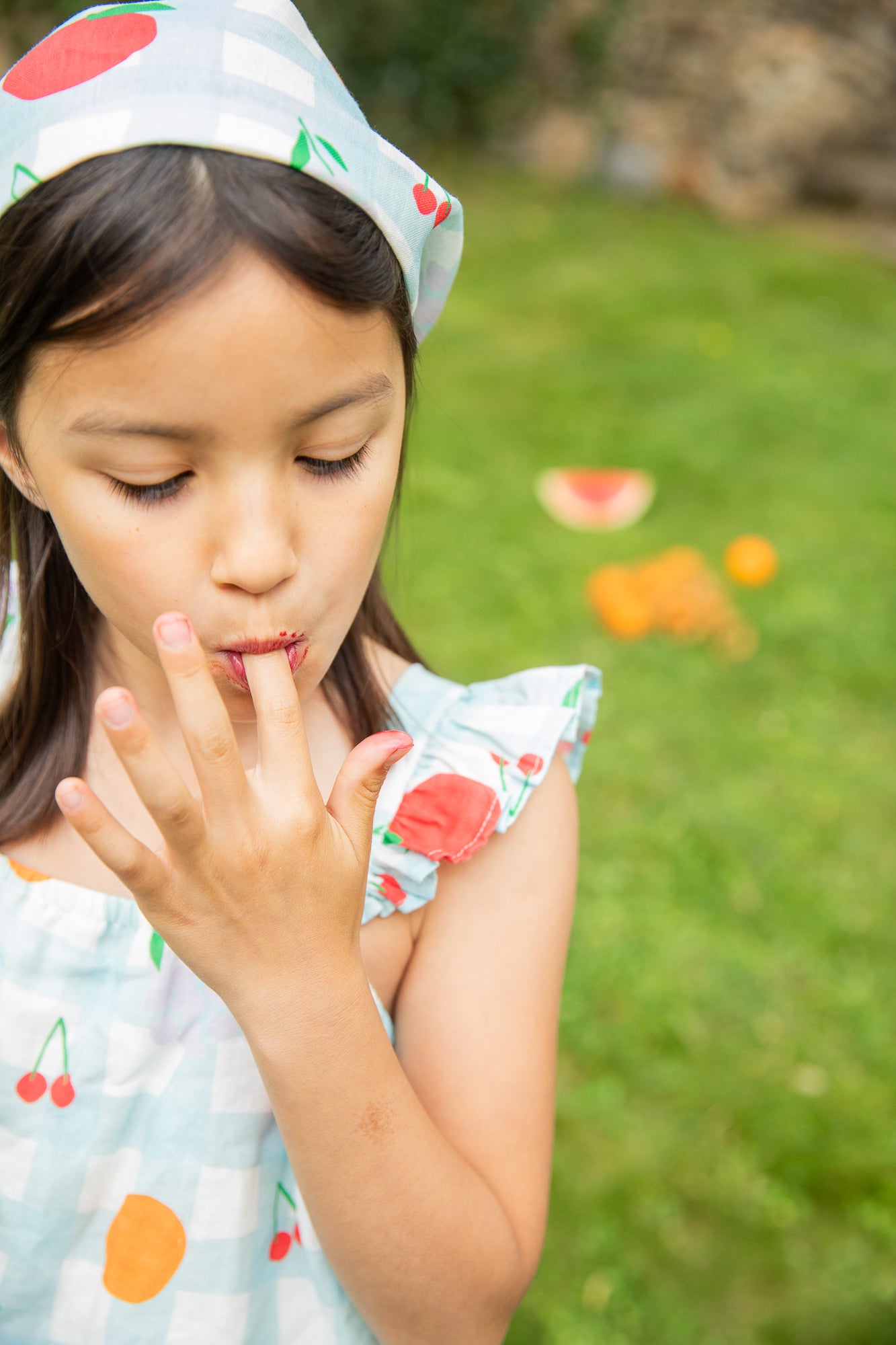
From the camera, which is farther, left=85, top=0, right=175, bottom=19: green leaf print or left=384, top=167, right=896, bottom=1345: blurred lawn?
left=384, top=167, right=896, bottom=1345: blurred lawn

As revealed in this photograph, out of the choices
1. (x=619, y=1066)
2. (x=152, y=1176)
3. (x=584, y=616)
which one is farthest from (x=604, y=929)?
(x=152, y=1176)

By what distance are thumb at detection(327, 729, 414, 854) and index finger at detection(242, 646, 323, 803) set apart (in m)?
0.04

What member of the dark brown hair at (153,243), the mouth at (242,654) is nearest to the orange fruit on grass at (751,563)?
the dark brown hair at (153,243)

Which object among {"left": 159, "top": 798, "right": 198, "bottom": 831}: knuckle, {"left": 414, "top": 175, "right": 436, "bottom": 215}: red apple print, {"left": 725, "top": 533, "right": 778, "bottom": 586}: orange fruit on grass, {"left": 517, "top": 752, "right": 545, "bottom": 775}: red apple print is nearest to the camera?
{"left": 159, "top": 798, "right": 198, "bottom": 831}: knuckle

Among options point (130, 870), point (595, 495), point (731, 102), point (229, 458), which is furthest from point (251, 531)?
point (731, 102)

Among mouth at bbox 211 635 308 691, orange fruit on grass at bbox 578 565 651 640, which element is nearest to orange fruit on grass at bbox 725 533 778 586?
orange fruit on grass at bbox 578 565 651 640

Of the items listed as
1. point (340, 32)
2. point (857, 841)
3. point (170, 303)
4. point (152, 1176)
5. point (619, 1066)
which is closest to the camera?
point (170, 303)

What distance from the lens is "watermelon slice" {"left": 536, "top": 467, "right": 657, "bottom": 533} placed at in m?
4.73

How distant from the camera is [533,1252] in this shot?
130cm

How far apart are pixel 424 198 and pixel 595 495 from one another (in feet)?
12.5

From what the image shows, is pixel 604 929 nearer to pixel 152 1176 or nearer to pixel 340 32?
pixel 152 1176

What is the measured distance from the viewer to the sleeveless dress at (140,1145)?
4.17 feet

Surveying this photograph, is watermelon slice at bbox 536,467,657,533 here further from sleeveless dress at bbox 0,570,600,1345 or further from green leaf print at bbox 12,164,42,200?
green leaf print at bbox 12,164,42,200

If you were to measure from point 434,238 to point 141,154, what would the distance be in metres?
0.39
